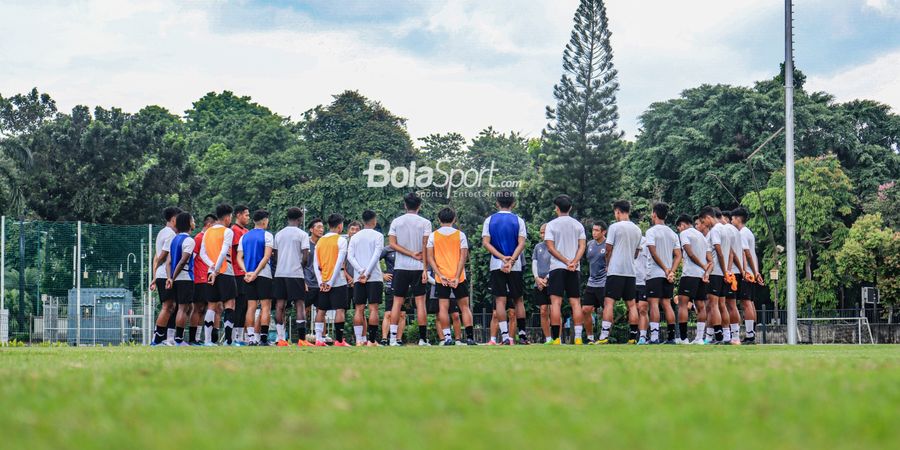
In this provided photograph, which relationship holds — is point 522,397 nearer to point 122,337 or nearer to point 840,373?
point 840,373

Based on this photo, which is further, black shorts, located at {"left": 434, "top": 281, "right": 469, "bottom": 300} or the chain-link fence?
the chain-link fence

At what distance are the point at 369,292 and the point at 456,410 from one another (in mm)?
13828

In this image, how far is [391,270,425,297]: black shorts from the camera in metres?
17.7

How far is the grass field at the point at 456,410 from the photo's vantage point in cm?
371

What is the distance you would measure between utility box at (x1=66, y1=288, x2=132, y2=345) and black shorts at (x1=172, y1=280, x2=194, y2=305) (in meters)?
13.0

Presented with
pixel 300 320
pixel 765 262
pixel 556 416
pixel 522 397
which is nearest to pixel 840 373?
pixel 522 397

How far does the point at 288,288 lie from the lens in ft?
61.8

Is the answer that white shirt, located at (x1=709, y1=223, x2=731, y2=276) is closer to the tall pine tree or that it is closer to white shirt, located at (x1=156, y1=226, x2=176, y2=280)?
white shirt, located at (x1=156, y1=226, x2=176, y2=280)

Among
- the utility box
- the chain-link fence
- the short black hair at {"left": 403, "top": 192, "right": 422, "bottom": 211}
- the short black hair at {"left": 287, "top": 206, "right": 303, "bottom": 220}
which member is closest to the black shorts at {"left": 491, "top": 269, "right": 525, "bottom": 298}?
the short black hair at {"left": 403, "top": 192, "right": 422, "bottom": 211}

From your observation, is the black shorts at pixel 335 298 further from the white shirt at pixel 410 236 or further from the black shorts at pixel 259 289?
the white shirt at pixel 410 236

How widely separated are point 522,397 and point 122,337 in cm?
2787

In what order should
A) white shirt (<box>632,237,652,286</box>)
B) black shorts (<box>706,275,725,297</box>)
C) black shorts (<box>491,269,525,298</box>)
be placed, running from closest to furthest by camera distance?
black shorts (<box>491,269,525,298</box>) → black shorts (<box>706,275,725,297</box>) → white shirt (<box>632,237,652,286</box>)

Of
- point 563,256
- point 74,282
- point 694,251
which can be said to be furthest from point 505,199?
point 74,282

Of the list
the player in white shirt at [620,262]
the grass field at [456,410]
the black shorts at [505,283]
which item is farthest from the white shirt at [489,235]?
the grass field at [456,410]
